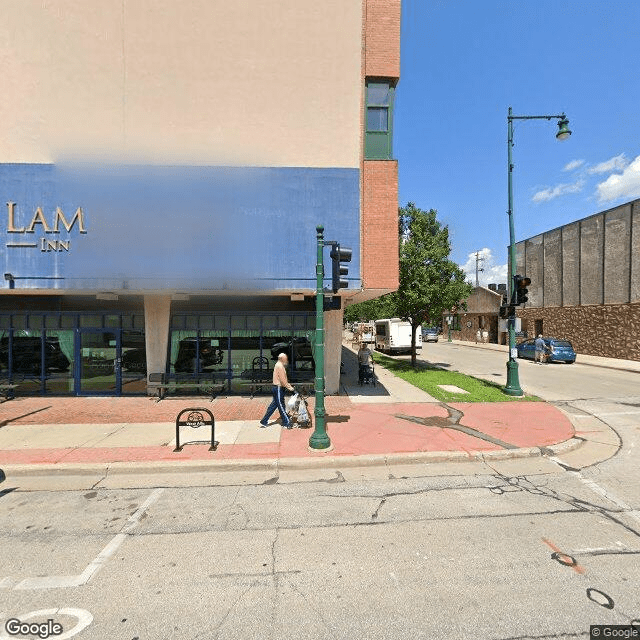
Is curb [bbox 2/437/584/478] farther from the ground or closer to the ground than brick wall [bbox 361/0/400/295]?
closer to the ground

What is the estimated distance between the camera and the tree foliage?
16.4m

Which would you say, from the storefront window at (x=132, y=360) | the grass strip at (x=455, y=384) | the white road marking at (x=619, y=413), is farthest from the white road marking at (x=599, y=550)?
the storefront window at (x=132, y=360)

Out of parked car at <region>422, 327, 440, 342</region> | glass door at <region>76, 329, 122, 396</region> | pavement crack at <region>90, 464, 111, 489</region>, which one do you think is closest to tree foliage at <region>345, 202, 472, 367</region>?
glass door at <region>76, 329, 122, 396</region>

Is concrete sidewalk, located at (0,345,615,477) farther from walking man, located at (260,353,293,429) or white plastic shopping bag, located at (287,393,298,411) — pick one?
white plastic shopping bag, located at (287,393,298,411)

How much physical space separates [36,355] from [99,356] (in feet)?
7.38

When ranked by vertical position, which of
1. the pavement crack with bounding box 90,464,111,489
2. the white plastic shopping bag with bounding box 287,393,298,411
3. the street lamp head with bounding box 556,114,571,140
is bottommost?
the pavement crack with bounding box 90,464,111,489

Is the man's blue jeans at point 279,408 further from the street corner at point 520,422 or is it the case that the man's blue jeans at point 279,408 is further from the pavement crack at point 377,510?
the street corner at point 520,422

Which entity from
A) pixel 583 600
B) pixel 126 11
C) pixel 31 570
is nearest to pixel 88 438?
pixel 31 570

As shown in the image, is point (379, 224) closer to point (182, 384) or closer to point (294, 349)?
point (294, 349)

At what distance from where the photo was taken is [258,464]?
20.4 feet

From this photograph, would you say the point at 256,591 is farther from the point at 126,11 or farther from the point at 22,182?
the point at 126,11

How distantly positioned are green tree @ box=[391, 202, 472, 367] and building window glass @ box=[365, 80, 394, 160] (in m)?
6.71

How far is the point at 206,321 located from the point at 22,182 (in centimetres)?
660

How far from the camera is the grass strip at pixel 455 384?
1131cm
